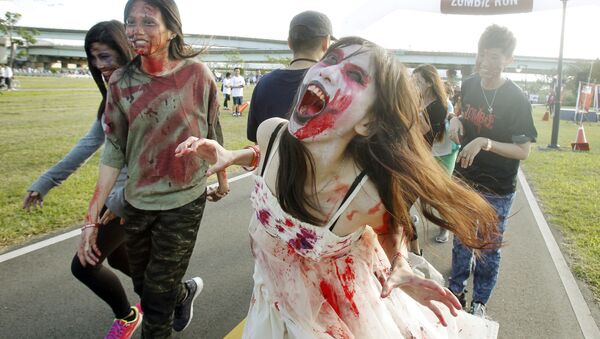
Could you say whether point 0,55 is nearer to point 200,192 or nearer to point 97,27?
point 97,27

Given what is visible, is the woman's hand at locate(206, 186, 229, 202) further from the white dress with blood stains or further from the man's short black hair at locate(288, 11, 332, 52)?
the man's short black hair at locate(288, 11, 332, 52)

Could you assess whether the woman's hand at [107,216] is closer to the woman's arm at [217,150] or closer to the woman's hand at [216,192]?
the woman's hand at [216,192]

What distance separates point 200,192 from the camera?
2.58 metres

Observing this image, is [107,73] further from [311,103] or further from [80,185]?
[80,185]

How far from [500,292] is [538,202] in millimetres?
3780

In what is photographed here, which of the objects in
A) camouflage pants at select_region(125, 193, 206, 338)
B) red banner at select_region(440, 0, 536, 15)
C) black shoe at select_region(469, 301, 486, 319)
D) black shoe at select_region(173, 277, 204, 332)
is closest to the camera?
camouflage pants at select_region(125, 193, 206, 338)

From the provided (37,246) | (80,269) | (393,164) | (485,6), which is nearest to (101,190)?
(80,269)

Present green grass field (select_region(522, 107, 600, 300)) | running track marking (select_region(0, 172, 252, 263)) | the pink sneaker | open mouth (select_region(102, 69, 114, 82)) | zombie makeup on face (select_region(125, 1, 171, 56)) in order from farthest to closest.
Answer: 1. green grass field (select_region(522, 107, 600, 300))
2. running track marking (select_region(0, 172, 252, 263))
3. the pink sneaker
4. open mouth (select_region(102, 69, 114, 82))
5. zombie makeup on face (select_region(125, 1, 171, 56))

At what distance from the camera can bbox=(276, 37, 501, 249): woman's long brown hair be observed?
163cm

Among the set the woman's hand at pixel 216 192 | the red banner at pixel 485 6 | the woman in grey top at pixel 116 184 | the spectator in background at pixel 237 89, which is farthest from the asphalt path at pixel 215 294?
the spectator in background at pixel 237 89

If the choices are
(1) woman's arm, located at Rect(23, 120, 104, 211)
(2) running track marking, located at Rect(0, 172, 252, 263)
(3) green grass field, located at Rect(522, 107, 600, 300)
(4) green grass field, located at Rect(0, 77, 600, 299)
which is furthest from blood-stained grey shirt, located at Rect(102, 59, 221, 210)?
(3) green grass field, located at Rect(522, 107, 600, 300)

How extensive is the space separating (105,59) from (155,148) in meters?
0.70

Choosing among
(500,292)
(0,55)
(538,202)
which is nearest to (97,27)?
(500,292)

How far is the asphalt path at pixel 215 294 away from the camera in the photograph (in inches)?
124
